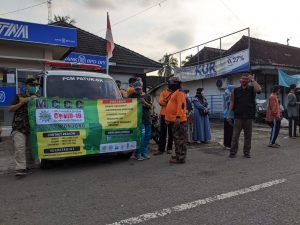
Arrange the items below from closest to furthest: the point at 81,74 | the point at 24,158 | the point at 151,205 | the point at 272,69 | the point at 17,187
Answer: the point at 151,205
the point at 17,187
the point at 24,158
the point at 81,74
the point at 272,69

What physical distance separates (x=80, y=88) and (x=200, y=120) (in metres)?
4.01

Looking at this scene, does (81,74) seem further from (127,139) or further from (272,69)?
(272,69)

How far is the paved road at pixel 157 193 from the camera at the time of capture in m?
4.19

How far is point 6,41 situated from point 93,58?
5200 millimetres

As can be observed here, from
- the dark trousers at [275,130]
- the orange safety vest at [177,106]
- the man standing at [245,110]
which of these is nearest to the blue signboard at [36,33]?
the orange safety vest at [177,106]

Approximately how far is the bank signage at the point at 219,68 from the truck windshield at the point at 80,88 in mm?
12654

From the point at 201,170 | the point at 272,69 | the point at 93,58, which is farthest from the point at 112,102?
the point at 272,69

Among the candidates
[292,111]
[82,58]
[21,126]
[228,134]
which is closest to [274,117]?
[228,134]

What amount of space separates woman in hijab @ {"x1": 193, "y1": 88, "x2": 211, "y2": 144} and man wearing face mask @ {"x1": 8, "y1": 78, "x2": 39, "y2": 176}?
5.01m

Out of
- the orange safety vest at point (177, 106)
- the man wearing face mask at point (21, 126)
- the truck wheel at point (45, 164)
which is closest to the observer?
the man wearing face mask at point (21, 126)

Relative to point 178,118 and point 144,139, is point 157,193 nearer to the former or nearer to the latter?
point 178,118

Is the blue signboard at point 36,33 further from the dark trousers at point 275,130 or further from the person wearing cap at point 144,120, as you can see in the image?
the dark trousers at point 275,130

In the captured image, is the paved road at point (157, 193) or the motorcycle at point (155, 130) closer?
the paved road at point (157, 193)

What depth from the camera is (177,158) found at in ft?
24.5
